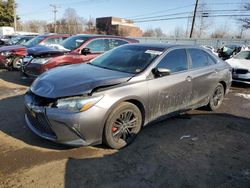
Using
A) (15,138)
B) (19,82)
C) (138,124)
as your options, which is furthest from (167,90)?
(19,82)

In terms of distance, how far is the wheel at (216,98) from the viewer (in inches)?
240

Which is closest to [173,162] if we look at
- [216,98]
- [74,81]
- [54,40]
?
[74,81]

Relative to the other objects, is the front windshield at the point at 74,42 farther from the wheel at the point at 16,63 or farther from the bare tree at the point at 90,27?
the bare tree at the point at 90,27

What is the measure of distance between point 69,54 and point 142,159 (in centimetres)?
532

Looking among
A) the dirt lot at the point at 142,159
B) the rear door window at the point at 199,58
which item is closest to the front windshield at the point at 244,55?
the rear door window at the point at 199,58

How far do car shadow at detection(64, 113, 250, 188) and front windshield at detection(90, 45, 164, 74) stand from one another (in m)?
1.21

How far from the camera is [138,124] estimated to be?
419 cm

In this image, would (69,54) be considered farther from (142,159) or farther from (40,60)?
(142,159)

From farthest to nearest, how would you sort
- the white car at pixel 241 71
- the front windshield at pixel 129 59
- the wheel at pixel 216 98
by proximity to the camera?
1. the white car at pixel 241 71
2. the wheel at pixel 216 98
3. the front windshield at pixel 129 59

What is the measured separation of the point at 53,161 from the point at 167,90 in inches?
87.9

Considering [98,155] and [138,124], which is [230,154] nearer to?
[138,124]

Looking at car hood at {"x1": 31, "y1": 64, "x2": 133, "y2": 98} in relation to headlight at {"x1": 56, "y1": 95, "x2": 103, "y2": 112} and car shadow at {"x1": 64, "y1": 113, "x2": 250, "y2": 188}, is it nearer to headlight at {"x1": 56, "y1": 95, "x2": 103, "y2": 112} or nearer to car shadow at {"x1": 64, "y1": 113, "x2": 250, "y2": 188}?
headlight at {"x1": 56, "y1": 95, "x2": 103, "y2": 112}

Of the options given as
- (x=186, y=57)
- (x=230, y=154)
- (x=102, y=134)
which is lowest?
(x=230, y=154)

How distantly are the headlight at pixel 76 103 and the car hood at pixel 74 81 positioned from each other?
0.25 ft
